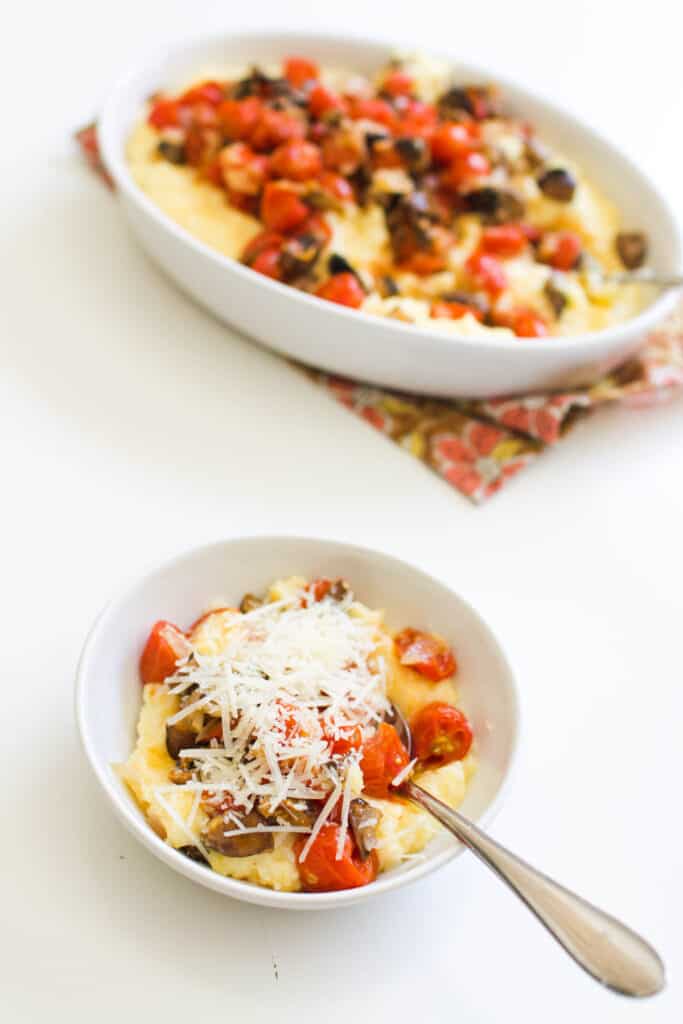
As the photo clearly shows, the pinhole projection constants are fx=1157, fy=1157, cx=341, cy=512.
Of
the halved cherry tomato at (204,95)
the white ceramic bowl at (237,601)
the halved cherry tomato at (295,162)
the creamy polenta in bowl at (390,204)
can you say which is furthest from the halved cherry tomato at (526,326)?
the halved cherry tomato at (204,95)

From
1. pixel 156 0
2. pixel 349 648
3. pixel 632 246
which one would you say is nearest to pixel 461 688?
pixel 349 648

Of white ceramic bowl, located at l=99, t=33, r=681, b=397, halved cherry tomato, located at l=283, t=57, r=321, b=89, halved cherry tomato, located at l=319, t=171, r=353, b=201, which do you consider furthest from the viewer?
halved cherry tomato, located at l=283, t=57, r=321, b=89

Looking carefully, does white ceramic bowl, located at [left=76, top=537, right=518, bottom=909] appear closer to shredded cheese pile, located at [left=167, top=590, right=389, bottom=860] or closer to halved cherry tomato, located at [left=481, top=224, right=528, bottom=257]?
shredded cheese pile, located at [left=167, top=590, right=389, bottom=860]

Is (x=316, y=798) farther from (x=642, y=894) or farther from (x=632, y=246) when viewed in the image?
(x=632, y=246)

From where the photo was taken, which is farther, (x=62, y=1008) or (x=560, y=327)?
(x=560, y=327)

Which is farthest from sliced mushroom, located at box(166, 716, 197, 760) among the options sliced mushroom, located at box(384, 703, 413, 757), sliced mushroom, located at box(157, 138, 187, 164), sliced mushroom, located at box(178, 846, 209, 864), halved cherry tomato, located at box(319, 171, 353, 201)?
sliced mushroom, located at box(157, 138, 187, 164)

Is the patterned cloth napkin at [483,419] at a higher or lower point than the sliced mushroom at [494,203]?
lower

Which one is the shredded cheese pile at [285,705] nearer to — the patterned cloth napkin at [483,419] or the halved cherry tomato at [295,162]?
the patterned cloth napkin at [483,419]
